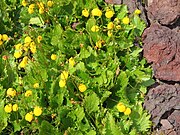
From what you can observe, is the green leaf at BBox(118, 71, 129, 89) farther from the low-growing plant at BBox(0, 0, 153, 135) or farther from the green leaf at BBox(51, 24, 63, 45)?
the green leaf at BBox(51, 24, 63, 45)

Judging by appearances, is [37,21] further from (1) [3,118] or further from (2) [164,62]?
(2) [164,62]

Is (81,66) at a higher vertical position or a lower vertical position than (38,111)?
higher

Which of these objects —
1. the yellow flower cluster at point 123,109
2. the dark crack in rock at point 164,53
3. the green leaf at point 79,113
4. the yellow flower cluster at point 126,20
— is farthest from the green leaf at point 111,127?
the yellow flower cluster at point 126,20

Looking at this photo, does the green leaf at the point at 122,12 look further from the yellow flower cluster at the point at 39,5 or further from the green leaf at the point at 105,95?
the green leaf at the point at 105,95

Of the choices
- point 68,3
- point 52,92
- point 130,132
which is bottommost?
point 130,132

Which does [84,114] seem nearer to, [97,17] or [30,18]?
[97,17]

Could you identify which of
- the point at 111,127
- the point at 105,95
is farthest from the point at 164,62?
the point at 111,127

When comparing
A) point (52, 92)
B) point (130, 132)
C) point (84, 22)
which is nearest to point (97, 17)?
point (84, 22)
